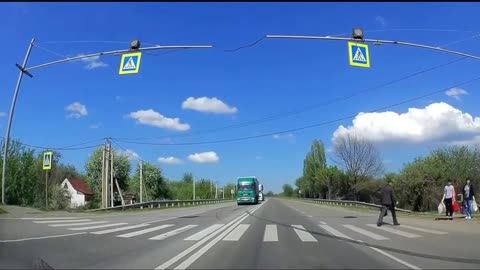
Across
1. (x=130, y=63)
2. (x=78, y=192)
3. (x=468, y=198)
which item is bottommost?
(x=468, y=198)

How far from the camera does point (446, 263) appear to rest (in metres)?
10.3

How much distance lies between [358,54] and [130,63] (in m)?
7.26

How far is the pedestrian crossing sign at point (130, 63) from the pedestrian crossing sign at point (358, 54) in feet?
21.9

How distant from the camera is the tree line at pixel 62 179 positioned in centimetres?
4247

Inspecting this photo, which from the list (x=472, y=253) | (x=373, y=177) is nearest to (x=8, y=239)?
(x=472, y=253)

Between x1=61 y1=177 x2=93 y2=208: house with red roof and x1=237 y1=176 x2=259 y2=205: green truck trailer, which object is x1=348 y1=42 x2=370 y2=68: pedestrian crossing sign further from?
x1=61 y1=177 x2=93 y2=208: house with red roof

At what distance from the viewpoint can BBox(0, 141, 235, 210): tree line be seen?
42.5 m

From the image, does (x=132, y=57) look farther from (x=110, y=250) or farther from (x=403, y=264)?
(x=403, y=264)

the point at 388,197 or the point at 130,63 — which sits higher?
the point at 130,63

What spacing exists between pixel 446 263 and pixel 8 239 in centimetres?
1161

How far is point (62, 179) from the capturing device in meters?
83.9

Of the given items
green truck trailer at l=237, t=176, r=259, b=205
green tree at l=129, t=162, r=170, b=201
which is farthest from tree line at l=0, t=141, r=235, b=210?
green truck trailer at l=237, t=176, r=259, b=205

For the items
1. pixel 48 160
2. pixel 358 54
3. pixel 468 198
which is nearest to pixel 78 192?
pixel 48 160

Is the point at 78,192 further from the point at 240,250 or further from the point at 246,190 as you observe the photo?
the point at 240,250
